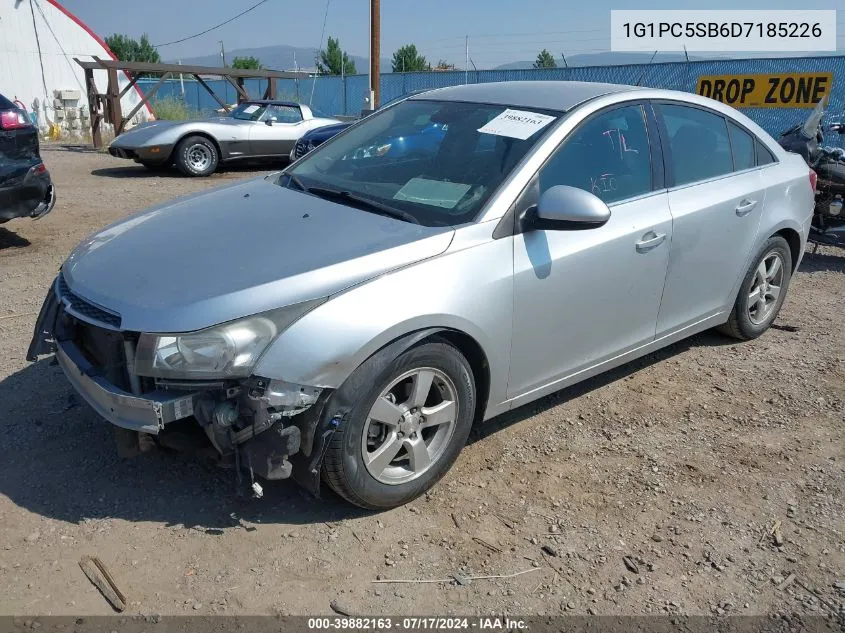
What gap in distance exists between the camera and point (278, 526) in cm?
301

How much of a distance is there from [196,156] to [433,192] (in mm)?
10551

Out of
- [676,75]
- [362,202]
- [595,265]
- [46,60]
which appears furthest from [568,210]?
[46,60]

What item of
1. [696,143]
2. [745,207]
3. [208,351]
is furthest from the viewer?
[745,207]

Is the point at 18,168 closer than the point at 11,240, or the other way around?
the point at 18,168

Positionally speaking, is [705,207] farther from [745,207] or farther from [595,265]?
[595,265]

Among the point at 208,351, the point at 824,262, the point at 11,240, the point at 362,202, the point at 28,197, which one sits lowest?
the point at 824,262

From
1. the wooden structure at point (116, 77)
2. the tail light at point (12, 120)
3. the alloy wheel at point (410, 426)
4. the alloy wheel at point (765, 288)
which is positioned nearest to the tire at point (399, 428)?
the alloy wheel at point (410, 426)

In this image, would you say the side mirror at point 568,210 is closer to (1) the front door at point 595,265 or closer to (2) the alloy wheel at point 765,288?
(1) the front door at point 595,265

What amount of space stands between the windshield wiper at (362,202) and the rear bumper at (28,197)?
14.0 feet

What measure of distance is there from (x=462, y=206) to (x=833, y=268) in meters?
5.65

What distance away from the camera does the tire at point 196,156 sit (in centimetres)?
1270

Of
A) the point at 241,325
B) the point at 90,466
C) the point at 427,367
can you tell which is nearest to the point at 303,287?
the point at 241,325

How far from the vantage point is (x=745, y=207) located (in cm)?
443

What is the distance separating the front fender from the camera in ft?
8.77
